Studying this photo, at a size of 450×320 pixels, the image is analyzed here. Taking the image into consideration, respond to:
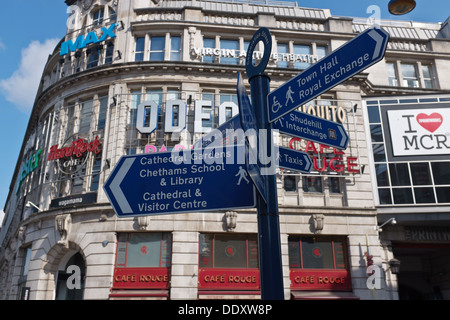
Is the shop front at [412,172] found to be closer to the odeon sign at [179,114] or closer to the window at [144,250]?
the odeon sign at [179,114]

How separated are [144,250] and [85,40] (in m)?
13.4

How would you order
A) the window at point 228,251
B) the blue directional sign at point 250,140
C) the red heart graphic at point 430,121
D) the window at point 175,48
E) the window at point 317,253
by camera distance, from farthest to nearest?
the window at point 175,48 → the red heart graphic at point 430,121 → the window at point 317,253 → the window at point 228,251 → the blue directional sign at point 250,140

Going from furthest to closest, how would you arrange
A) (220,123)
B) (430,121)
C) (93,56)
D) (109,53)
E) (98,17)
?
(98,17) < (93,56) < (109,53) < (430,121) < (220,123)

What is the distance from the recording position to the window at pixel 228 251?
1750cm

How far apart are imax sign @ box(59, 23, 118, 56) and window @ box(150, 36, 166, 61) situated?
2311mm

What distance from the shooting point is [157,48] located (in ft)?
71.3

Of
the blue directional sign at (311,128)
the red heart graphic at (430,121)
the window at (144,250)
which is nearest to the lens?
the blue directional sign at (311,128)

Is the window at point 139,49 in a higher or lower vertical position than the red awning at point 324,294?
higher

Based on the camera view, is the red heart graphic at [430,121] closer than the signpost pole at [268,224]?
No

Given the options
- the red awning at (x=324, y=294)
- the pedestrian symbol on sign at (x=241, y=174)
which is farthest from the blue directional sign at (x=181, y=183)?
the red awning at (x=324, y=294)

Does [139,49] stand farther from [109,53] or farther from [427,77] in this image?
[427,77]

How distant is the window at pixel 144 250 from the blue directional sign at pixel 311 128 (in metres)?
14.3

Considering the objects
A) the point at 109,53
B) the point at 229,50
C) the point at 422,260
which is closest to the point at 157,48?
the point at 109,53

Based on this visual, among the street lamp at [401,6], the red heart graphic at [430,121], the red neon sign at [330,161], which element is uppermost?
the red heart graphic at [430,121]
